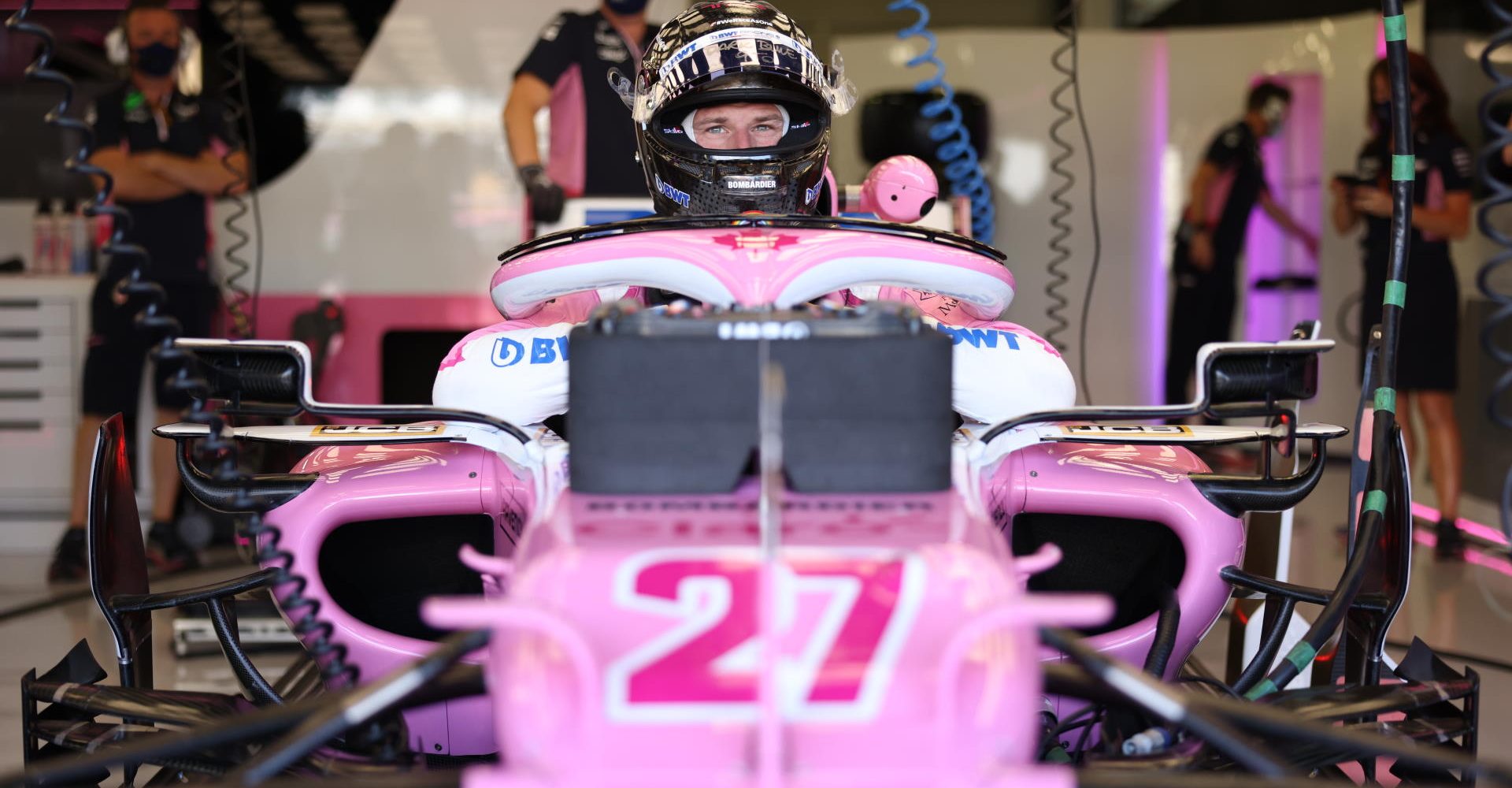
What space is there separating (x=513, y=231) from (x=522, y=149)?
6.02ft

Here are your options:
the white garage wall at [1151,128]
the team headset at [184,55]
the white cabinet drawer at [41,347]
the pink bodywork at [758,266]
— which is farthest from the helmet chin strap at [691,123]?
the white garage wall at [1151,128]

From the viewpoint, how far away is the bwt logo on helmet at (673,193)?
8.15 ft

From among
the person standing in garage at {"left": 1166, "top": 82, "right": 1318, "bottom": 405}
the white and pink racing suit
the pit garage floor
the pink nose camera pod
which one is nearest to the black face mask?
the pit garage floor

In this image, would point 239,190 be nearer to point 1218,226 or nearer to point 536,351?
point 536,351

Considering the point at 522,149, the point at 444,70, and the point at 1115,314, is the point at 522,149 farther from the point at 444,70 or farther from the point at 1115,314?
the point at 1115,314

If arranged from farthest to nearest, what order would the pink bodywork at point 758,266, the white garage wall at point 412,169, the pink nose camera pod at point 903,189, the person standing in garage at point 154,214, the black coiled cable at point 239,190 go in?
the white garage wall at point 412,169
the black coiled cable at point 239,190
the person standing in garage at point 154,214
the pink nose camera pod at point 903,189
the pink bodywork at point 758,266

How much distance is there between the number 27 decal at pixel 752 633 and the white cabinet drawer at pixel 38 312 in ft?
14.7

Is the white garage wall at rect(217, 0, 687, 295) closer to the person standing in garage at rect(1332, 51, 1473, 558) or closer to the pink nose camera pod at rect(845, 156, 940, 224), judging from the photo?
the pink nose camera pod at rect(845, 156, 940, 224)

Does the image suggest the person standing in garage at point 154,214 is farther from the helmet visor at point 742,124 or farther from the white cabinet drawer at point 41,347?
the helmet visor at point 742,124

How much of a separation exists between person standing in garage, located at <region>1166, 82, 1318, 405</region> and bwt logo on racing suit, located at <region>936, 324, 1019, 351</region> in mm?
5362

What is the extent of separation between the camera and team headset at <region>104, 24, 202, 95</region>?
5141mm

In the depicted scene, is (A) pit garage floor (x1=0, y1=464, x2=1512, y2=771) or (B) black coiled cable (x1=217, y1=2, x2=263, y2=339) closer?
(A) pit garage floor (x1=0, y1=464, x2=1512, y2=771)

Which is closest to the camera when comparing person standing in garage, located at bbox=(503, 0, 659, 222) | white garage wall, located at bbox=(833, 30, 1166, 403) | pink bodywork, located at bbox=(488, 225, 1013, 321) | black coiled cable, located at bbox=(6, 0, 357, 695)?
black coiled cable, located at bbox=(6, 0, 357, 695)

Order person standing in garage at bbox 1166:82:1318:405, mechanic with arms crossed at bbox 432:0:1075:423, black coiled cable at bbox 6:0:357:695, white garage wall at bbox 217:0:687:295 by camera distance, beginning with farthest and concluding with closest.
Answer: person standing in garage at bbox 1166:82:1318:405
white garage wall at bbox 217:0:687:295
mechanic with arms crossed at bbox 432:0:1075:423
black coiled cable at bbox 6:0:357:695
